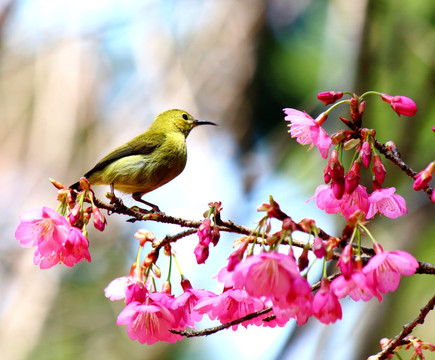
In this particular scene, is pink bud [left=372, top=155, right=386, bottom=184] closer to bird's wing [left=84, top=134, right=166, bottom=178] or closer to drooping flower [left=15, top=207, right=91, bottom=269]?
drooping flower [left=15, top=207, right=91, bottom=269]

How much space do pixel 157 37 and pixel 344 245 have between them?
5.53 metres

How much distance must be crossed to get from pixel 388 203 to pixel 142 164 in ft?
6.39

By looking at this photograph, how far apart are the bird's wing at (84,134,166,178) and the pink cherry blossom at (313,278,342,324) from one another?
2.15m

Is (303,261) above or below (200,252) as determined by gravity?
below

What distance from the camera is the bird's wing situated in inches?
136

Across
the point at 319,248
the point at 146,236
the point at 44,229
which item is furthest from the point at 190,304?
the point at 319,248

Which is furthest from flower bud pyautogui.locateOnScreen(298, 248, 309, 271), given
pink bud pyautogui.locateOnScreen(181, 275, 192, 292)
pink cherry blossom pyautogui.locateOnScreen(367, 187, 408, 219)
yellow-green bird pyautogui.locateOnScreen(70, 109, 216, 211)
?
yellow-green bird pyautogui.locateOnScreen(70, 109, 216, 211)

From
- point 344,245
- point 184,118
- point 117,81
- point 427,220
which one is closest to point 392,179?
point 427,220

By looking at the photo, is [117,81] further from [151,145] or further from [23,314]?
[151,145]

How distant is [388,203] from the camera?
187 cm

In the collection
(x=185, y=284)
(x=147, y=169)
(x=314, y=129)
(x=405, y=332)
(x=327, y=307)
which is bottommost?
(x=405, y=332)

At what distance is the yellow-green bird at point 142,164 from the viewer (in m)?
3.43

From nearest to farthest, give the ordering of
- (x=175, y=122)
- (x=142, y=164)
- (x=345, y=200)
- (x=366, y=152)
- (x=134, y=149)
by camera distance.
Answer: (x=366, y=152) < (x=345, y=200) < (x=142, y=164) < (x=134, y=149) < (x=175, y=122)

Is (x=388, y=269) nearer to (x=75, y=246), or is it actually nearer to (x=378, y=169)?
(x=378, y=169)
